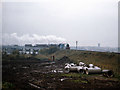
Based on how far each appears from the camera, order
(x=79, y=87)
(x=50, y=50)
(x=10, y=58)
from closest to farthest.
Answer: (x=79, y=87) < (x=10, y=58) < (x=50, y=50)

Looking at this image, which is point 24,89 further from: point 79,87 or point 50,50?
point 50,50

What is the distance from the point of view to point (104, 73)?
14070mm

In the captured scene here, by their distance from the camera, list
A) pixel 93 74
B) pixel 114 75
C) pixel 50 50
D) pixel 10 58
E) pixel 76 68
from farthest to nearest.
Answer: pixel 50 50, pixel 10 58, pixel 76 68, pixel 93 74, pixel 114 75

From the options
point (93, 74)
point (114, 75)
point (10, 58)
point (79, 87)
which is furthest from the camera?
point (10, 58)

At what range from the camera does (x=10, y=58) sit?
2936 cm

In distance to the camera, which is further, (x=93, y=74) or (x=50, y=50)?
(x=50, y=50)

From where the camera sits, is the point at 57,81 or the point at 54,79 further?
the point at 54,79

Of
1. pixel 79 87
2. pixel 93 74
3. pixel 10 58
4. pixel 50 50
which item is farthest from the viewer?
pixel 50 50

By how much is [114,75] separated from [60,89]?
6943 mm

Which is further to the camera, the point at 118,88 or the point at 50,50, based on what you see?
the point at 50,50

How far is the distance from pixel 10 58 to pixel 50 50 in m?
17.2

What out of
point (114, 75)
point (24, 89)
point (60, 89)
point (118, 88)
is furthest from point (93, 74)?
point (24, 89)

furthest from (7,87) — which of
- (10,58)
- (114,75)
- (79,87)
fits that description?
(10,58)

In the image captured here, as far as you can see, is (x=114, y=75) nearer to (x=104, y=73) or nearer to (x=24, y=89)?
(x=104, y=73)
